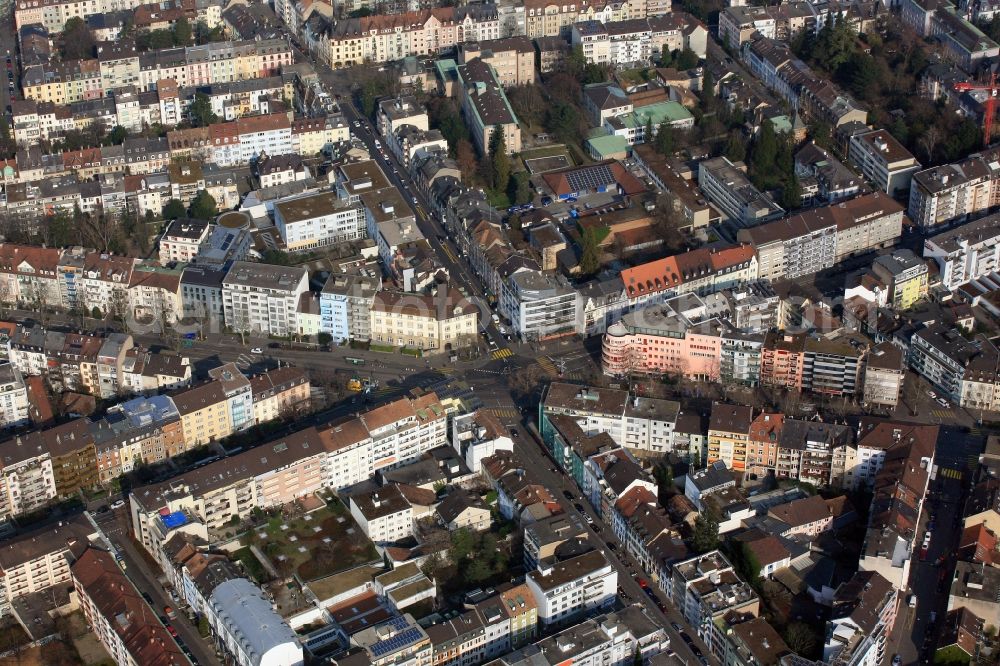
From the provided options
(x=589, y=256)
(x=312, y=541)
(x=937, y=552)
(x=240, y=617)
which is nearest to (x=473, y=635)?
(x=240, y=617)

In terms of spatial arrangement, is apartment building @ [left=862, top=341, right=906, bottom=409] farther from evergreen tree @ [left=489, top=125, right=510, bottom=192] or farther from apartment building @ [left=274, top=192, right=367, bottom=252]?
apartment building @ [left=274, top=192, right=367, bottom=252]

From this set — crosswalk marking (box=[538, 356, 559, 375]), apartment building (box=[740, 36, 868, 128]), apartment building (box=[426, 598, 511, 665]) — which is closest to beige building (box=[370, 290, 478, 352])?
crosswalk marking (box=[538, 356, 559, 375])

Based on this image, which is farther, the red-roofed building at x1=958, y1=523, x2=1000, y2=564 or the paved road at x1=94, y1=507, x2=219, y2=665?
the red-roofed building at x1=958, y1=523, x2=1000, y2=564

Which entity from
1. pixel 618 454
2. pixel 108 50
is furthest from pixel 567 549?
pixel 108 50

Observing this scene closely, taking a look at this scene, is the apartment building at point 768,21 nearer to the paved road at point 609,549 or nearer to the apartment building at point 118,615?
the paved road at point 609,549

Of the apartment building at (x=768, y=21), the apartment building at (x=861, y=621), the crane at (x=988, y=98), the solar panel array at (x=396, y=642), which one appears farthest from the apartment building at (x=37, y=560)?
the apartment building at (x=768, y=21)

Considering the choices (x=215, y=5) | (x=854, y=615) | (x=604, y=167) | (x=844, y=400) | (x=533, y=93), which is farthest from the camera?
(x=215, y=5)

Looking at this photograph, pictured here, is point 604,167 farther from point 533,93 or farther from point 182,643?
point 182,643
